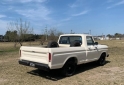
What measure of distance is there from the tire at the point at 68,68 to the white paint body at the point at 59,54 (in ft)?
1.01

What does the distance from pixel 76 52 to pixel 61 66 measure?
1046 millimetres

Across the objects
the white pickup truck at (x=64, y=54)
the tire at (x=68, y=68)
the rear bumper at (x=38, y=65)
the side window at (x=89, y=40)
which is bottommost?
the tire at (x=68, y=68)

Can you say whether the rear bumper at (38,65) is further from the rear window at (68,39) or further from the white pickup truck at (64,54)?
the rear window at (68,39)

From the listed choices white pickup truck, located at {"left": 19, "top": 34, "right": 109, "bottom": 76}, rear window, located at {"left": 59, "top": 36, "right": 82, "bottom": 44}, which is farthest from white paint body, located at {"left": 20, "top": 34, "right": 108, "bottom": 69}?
rear window, located at {"left": 59, "top": 36, "right": 82, "bottom": 44}

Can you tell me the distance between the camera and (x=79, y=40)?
7605 millimetres

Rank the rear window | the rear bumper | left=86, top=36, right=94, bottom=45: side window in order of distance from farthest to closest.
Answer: left=86, top=36, right=94, bottom=45: side window, the rear window, the rear bumper

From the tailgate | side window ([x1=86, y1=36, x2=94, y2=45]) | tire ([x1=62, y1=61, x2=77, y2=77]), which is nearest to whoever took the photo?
the tailgate

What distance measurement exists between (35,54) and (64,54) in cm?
114

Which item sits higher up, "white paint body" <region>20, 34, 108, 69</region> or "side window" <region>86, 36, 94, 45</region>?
"side window" <region>86, 36, 94, 45</region>

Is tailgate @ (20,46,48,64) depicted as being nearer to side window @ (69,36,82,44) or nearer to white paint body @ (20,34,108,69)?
white paint body @ (20,34,108,69)

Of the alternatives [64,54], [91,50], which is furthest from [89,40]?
[64,54]

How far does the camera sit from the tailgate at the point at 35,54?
571 cm

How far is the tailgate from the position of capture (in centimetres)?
571

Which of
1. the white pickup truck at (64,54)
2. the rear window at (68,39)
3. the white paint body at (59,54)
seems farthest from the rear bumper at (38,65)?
the rear window at (68,39)
